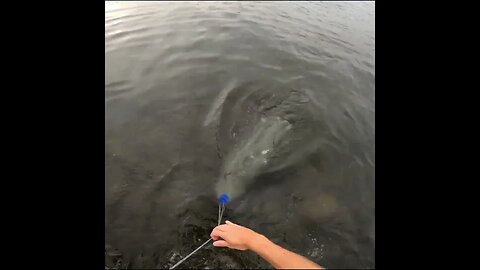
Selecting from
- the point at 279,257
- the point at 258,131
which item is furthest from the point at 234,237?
the point at 258,131

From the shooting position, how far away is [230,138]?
7.40m

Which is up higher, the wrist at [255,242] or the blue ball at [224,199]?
the wrist at [255,242]

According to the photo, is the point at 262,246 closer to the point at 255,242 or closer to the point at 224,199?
the point at 255,242

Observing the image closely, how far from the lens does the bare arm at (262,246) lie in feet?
11.3

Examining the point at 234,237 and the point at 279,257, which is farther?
the point at 234,237

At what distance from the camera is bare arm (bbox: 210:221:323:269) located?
3.43 meters

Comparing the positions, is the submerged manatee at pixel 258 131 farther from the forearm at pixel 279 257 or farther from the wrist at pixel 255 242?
Answer: the forearm at pixel 279 257

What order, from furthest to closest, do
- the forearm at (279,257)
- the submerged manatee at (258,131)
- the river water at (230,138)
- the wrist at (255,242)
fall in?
the submerged manatee at (258,131), the river water at (230,138), the wrist at (255,242), the forearm at (279,257)

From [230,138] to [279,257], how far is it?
4038 mm

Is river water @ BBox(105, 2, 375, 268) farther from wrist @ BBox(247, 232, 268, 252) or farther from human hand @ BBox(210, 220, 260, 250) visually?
wrist @ BBox(247, 232, 268, 252)

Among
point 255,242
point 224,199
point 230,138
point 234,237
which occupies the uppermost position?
point 255,242

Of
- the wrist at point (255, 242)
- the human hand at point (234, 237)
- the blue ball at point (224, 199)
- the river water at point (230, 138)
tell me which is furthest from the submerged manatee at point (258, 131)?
the wrist at point (255, 242)

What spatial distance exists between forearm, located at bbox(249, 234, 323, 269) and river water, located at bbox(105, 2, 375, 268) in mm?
1052

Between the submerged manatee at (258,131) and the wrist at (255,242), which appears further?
the submerged manatee at (258,131)
